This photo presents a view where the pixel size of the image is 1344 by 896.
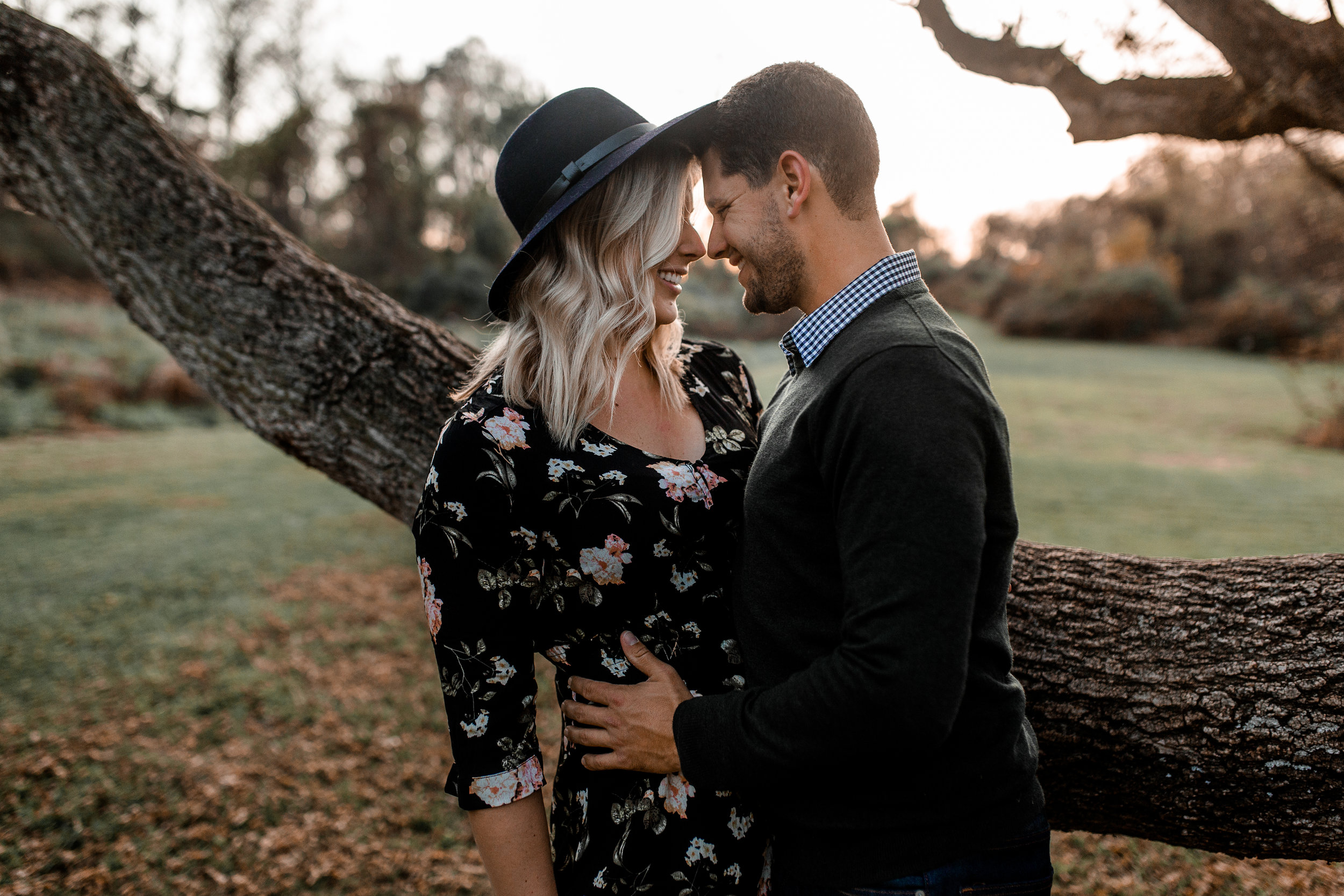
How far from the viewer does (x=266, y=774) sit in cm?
401

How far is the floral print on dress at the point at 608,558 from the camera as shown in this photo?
1559mm

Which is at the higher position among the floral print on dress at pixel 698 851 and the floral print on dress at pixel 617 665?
the floral print on dress at pixel 617 665

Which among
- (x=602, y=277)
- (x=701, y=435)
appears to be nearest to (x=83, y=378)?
(x=602, y=277)

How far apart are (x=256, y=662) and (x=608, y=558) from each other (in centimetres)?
472

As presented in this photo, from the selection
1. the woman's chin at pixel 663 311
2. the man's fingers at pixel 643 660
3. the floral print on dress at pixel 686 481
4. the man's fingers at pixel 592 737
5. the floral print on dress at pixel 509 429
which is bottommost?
the man's fingers at pixel 592 737

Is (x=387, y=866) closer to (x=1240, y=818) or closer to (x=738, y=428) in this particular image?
(x=738, y=428)

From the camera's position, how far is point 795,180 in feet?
4.95

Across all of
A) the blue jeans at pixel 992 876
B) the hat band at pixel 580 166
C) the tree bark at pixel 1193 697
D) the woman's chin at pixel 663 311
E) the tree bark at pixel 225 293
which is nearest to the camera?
the blue jeans at pixel 992 876

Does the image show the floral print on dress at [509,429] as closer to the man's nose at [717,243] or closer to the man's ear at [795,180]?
the man's nose at [717,243]

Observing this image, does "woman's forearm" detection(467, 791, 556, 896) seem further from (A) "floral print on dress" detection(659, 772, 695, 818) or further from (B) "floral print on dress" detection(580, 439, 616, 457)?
(B) "floral print on dress" detection(580, 439, 616, 457)

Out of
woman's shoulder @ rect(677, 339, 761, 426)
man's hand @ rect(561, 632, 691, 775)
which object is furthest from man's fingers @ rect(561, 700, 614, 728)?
woman's shoulder @ rect(677, 339, 761, 426)

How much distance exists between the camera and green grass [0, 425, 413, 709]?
5250 millimetres

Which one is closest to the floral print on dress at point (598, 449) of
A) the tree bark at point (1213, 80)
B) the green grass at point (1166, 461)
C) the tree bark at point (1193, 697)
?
the tree bark at point (1193, 697)

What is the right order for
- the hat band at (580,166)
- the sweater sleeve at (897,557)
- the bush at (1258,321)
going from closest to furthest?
the sweater sleeve at (897,557) → the hat band at (580,166) → the bush at (1258,321)
